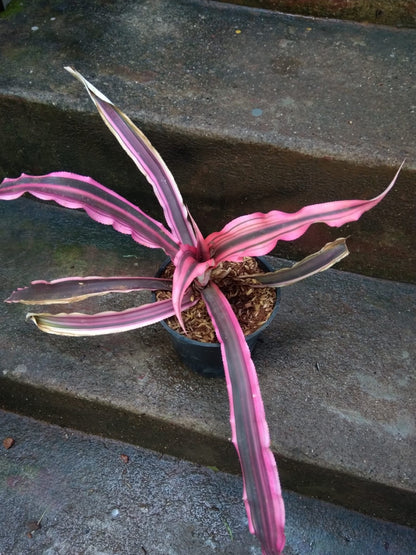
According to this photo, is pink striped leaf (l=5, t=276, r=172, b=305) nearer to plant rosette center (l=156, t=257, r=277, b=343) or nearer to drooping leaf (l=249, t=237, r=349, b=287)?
plant rosette center (l=156, t=257, r=277, b=343)

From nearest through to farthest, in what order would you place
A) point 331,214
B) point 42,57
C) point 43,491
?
point 331,214, point 43,491, point 42,57

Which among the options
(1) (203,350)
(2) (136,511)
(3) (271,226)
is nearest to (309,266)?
(3) (271,226)

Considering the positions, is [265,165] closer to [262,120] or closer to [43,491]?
[262,120]

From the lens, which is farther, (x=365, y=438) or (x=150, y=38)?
(x=150, y=38)

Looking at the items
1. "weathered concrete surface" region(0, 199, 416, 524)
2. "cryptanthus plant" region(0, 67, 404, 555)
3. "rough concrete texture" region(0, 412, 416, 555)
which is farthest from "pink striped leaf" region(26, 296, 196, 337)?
"rough concrete texture" region(0, 412, 416, 555)

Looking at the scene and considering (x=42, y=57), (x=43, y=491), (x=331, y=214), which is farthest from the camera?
(x=42, y=57)

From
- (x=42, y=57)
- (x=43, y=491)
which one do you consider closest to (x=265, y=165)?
(x=42, y=57)
